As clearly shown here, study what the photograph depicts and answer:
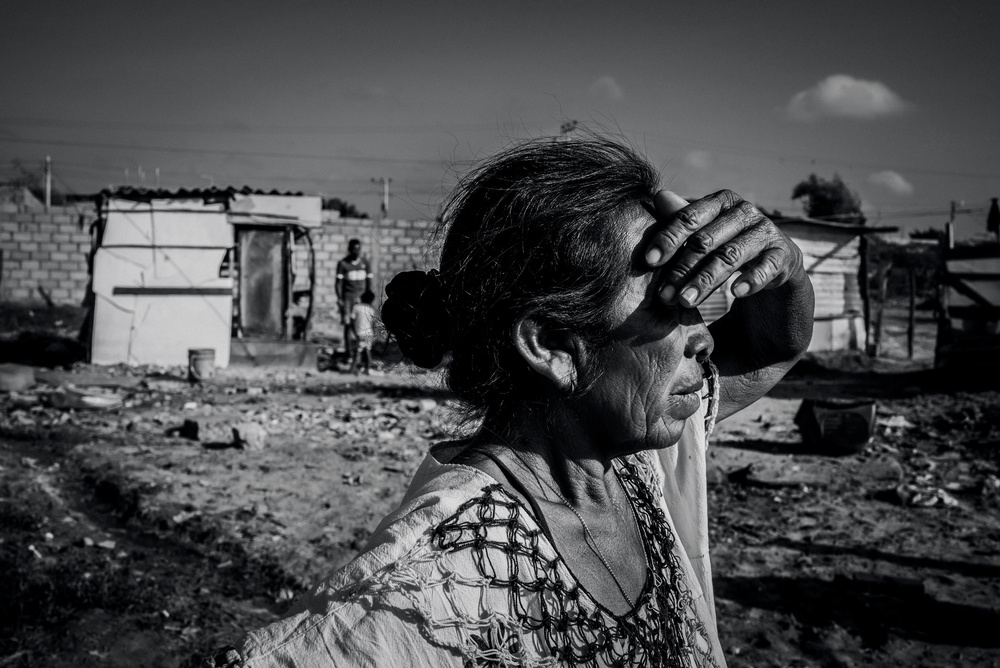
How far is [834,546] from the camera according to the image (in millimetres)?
5176

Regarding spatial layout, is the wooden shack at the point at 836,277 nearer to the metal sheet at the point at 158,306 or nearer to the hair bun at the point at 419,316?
the metal sheet at the point at 158,306

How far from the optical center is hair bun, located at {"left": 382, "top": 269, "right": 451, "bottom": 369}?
144 centimetres

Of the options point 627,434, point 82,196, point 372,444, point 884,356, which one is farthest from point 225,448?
point 884,356

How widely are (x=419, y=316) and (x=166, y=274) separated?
12.8 metres

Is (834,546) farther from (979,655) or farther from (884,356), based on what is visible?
(884,356)

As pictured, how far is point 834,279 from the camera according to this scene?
18203 mm

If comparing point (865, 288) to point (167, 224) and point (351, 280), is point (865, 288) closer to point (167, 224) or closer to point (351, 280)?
point (351, 280)

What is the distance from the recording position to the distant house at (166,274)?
1277 centimetres

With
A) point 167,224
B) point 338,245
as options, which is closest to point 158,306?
point 167,224

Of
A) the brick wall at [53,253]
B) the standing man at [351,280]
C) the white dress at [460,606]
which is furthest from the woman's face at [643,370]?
the brick wall at [53,253]

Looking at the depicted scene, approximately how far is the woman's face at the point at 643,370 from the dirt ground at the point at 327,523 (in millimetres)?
473

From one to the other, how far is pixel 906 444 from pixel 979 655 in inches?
182

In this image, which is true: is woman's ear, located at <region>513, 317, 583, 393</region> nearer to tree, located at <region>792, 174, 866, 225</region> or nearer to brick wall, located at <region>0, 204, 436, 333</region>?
brick wall, located at <region>0, 204, 436, 333</region>

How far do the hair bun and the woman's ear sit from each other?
0.17 metres
